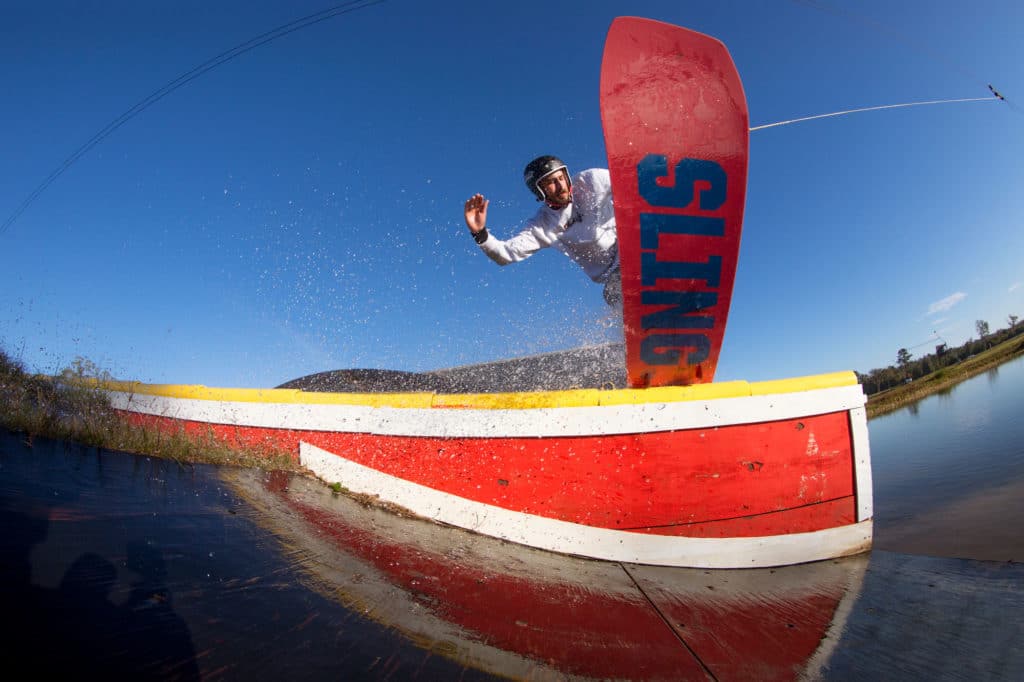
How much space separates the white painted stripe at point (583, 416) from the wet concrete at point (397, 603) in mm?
682

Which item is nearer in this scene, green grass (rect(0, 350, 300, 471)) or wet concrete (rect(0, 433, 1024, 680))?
wet concrete (rect(0, 433, 1024, 680))

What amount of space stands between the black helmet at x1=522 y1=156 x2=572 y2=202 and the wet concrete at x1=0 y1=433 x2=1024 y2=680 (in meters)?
2.99

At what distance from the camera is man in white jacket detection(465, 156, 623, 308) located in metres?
3.80

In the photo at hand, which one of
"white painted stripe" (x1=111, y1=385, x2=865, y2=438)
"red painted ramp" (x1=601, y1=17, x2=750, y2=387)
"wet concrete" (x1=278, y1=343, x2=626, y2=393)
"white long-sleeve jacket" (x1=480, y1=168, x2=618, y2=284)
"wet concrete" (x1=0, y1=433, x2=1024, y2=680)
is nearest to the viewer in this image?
"wet concrete" (x1=0, y1=433, x2=1024, y2=680)

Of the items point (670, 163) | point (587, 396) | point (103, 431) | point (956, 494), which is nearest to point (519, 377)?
point (587, 396)

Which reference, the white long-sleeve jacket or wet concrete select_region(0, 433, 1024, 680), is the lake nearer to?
wet concrete select_region(0, 433, 1024, 680)

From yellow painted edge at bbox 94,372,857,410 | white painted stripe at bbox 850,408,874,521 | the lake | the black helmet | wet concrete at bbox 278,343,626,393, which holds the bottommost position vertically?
the lake

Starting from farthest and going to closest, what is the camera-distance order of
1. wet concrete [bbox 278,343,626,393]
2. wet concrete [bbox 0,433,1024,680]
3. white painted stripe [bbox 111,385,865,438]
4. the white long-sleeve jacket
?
1. wet concrete [bbox 278,343,626,393]
2. the white long-sleeve jacket
3. white painted stripe [bbox 111,385,865,438]
4. wet concrete [bbox 0,433,1024,680]

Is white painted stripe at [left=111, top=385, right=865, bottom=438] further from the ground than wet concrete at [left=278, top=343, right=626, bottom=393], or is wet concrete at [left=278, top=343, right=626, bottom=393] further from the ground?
wet concrete at [left=278, top=343, right=626, bottom=393]

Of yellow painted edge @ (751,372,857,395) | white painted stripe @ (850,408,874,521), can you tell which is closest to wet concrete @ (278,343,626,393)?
yellow painted edge @ (751,372,857,395)

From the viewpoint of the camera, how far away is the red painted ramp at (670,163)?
315cm

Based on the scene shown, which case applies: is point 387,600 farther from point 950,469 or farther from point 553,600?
point 950,469

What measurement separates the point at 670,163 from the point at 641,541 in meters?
2.72

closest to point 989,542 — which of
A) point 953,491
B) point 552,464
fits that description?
point 953,491
